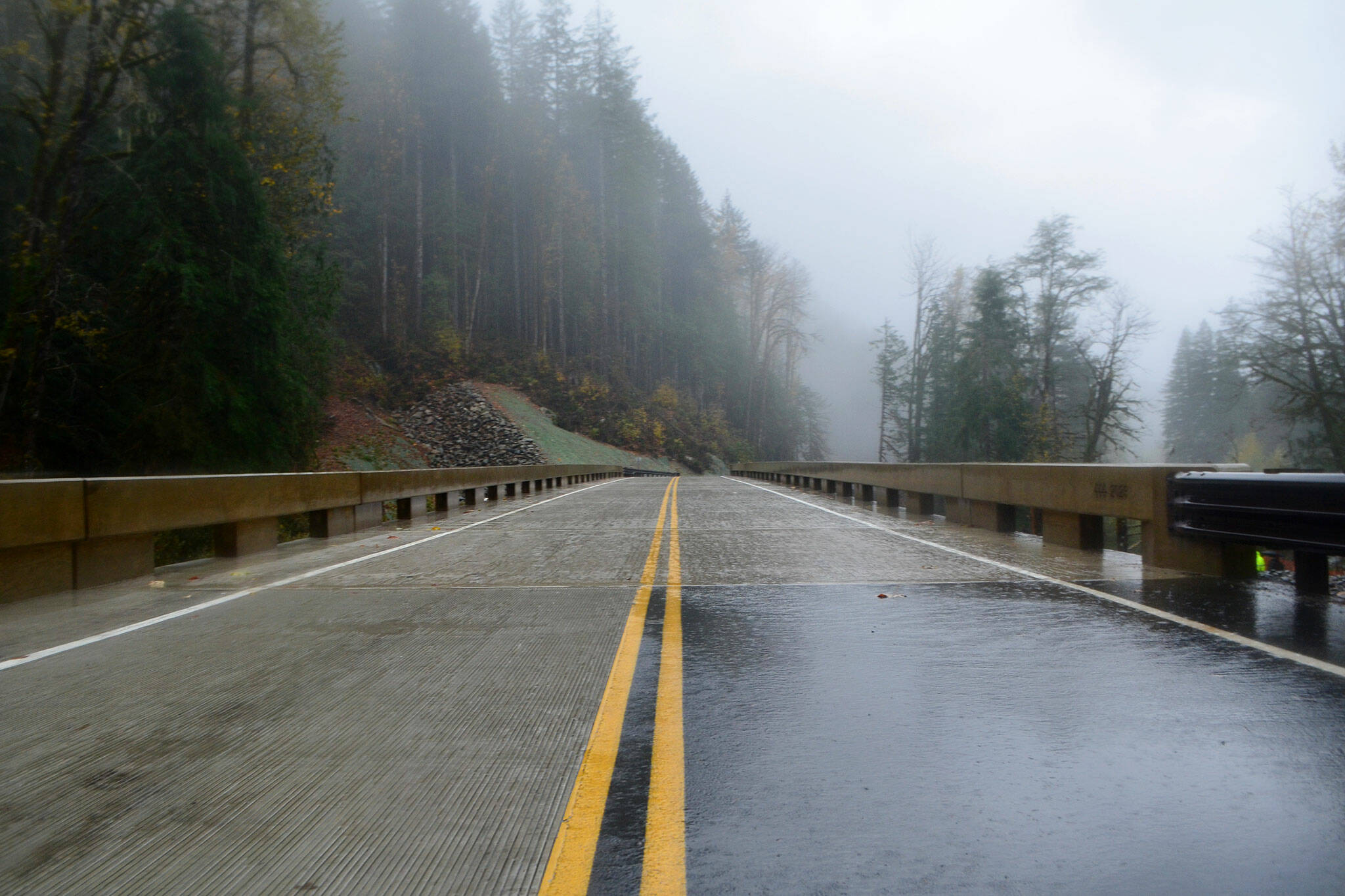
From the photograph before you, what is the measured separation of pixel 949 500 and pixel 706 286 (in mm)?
78635

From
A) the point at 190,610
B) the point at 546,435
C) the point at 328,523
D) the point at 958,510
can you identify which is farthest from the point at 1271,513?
the point at 546,435

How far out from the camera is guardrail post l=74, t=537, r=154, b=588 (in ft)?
27.5

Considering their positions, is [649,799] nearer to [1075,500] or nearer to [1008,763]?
[1008,763]

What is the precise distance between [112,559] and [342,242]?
5832cm

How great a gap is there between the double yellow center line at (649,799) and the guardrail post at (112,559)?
5.81 m

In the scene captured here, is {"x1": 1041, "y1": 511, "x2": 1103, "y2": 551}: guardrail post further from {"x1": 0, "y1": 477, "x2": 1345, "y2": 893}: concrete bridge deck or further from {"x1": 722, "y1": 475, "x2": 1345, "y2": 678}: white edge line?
{"x1": 0, "y1": 477, "x2": 1345, "y2": 893}: concrete bridge deck

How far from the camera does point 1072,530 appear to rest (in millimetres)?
11148

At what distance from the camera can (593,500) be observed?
22641mm

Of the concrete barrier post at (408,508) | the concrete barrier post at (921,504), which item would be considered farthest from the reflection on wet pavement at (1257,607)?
the concrete barrier post at (408,508)

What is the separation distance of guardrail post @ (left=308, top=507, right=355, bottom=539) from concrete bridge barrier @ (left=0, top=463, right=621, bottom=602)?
0.05 ft

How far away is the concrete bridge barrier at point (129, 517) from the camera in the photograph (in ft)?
24.5

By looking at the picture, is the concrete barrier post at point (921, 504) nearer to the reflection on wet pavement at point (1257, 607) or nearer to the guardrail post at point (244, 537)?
the reflection on wet pavement at point (1257, 607)

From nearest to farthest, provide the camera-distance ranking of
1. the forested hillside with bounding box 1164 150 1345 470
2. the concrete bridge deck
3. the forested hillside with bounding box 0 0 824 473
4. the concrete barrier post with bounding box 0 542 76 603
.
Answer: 1. the concrete bridge deck
2. the concrete barrier post with bounding box 0 542 76 603
3. the forested hillside with bounding box 0 0 824 473
4. the forested hillside with bounding box 1164 150 1345 470

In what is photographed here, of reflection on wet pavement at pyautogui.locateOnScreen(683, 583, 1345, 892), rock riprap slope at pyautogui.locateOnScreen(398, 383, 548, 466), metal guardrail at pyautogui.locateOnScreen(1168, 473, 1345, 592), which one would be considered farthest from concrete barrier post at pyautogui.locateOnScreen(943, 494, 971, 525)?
rock riprap slope at pyautogui.locateOnScreen(398, 383, 548, 466)
